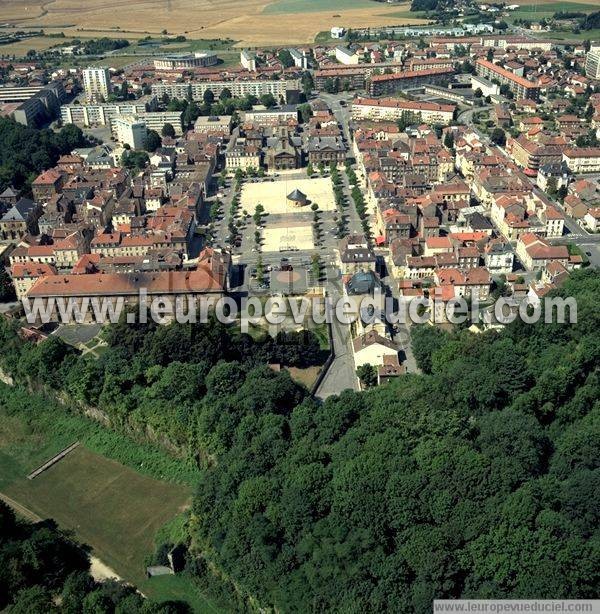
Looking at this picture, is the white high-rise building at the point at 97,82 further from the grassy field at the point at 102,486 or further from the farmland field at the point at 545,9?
the farmland field at the point at 545,9

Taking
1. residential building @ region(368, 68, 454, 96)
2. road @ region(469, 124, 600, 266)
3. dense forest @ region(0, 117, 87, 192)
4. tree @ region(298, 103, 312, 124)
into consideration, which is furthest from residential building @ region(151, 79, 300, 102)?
road @ region(469, 124, 600, 266)

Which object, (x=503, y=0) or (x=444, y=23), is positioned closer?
(x=444, y=23)

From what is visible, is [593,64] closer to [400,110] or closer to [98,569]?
[400,110]

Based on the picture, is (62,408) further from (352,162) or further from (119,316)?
(352,162)

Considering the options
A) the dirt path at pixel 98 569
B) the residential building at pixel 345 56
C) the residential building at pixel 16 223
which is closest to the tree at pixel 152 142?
the residential building at pixel 16 223

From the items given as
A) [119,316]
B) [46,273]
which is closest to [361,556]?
[119,316]

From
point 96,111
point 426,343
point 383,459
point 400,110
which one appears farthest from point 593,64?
point 383,459

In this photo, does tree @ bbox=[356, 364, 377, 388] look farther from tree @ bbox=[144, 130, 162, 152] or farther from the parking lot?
tree @ bbox=[144, 130, 162, 152]
